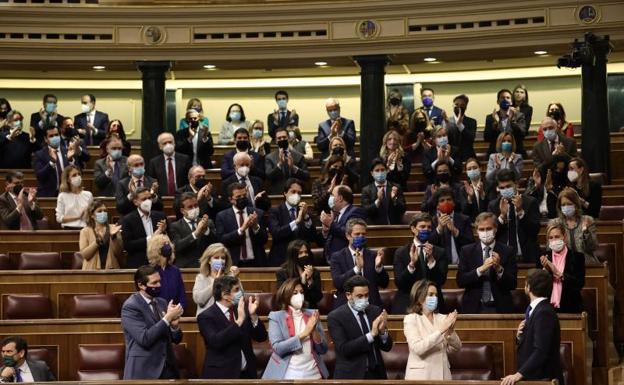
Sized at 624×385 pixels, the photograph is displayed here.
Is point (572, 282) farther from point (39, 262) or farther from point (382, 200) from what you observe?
point (39, 262)

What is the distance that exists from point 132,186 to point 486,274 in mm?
3142

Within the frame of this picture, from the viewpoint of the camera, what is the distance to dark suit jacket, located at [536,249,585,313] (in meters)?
9.41

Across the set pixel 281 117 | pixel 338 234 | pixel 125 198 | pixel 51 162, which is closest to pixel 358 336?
pixel 338 234

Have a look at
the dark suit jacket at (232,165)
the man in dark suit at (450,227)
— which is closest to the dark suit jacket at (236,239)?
the dark suit jacket at (232,165)

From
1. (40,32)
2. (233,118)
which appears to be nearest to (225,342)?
(233,118)

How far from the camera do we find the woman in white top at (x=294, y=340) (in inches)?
337

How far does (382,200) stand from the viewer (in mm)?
11547

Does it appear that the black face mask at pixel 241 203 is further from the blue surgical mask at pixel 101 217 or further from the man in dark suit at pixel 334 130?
the man in dark suit at pixel 334 130

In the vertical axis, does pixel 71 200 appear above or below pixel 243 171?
below

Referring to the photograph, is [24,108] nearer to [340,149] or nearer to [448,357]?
[340,149]

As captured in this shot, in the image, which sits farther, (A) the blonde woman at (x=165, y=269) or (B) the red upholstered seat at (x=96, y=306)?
(B) the red upholstered seat at (x=96, y=306)

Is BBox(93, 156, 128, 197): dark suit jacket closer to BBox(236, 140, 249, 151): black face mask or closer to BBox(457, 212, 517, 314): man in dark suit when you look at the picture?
BBox(236, 140, 249, 151): black face mask

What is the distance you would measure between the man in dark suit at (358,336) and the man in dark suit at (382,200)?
273 cm

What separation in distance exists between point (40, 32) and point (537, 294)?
815 cm
